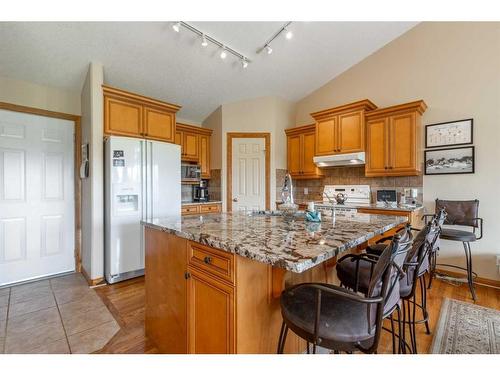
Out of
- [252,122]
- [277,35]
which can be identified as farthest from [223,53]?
[252,122]

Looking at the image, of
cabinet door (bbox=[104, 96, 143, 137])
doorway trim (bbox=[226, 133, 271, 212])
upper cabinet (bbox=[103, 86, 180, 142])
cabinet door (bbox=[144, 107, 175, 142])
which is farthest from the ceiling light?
doorway trim (bbox=[226, 133, 271, 212])

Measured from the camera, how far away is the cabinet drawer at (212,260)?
3.48 ft

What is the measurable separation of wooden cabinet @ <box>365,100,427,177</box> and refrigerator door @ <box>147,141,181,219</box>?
2.78 m

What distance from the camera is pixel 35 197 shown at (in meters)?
2.92

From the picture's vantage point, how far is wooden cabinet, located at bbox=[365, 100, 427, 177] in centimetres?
311

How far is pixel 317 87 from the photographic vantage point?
14.4ft

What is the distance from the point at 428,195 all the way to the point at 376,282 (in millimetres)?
3036

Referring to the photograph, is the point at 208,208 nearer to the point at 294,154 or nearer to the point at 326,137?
the point at 294,154

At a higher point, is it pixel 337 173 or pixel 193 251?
pixel 337 173

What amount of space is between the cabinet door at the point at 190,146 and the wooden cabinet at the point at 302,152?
1.70 metres

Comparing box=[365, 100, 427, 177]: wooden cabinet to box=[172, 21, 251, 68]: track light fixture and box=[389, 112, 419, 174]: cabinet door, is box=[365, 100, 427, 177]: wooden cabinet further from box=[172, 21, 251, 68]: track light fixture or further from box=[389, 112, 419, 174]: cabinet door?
box=[172, 21, 251, 68]: track light fixture

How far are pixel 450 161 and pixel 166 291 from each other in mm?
3604
